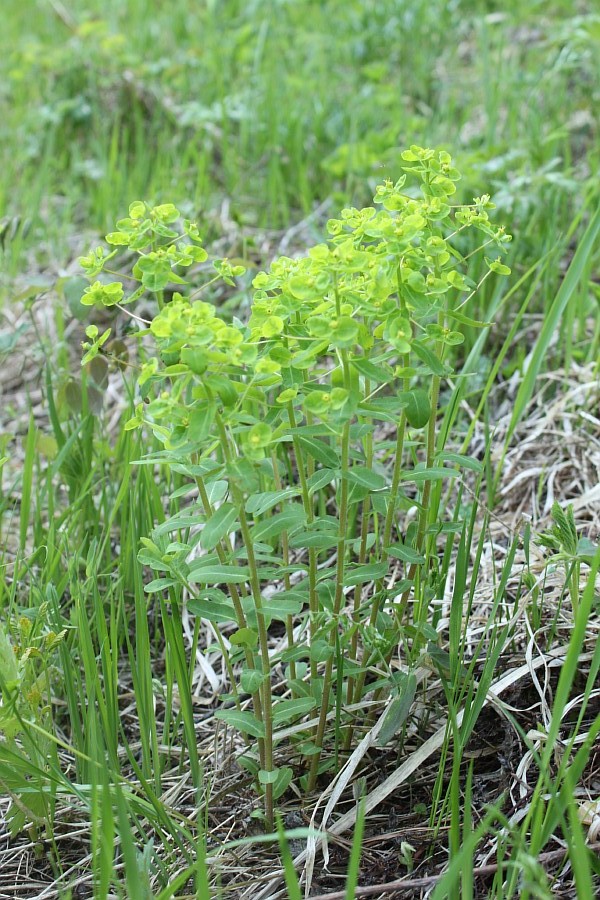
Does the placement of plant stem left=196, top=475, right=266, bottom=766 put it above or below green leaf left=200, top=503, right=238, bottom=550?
below

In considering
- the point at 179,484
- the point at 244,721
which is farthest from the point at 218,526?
the point at 179,484

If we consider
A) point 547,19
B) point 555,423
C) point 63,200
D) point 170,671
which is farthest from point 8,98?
point 170,671

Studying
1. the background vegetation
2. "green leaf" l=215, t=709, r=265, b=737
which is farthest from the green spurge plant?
the background vegetation

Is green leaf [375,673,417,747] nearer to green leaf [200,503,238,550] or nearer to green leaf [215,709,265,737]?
green leaf [215,709,265,737]

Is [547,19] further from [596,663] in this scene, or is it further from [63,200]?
[596,663]

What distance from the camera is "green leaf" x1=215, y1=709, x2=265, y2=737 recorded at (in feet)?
4.56

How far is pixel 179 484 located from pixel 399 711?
711 millimetres

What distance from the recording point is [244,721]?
1396 millimetres

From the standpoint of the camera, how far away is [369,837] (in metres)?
1.41

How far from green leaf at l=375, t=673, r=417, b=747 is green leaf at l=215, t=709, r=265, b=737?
19cm

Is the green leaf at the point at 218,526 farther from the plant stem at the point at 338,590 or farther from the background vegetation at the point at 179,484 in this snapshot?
the background vegetation at the point at 179,484

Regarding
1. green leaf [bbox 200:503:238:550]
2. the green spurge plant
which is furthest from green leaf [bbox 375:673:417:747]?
green leaf [bbox 200:503:238:550]

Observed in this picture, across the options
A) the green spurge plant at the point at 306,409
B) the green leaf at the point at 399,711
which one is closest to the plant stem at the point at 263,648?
the green spurge plant at the point at 306,409

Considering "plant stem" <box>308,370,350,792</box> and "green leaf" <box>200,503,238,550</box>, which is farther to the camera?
"plant stem" <box>308,370,350,792</box>
